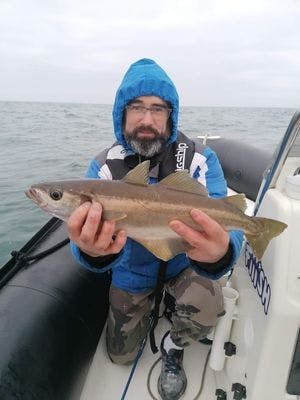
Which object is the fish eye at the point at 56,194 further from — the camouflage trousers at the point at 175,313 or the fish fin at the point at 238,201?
the camouflage trousers at the point at 175,313

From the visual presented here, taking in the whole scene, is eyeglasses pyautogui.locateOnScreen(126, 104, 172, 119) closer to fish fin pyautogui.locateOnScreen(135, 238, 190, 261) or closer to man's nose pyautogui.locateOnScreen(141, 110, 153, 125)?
man's nose pyautogui.locateOnScreen(141, 110, 153, 125)

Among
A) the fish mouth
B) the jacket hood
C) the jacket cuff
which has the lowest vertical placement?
the jacket cuff

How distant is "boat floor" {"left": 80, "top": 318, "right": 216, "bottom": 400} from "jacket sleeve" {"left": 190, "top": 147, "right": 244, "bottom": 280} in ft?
3.57

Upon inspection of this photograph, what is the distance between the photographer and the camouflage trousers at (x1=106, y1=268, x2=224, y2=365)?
2.79 meters

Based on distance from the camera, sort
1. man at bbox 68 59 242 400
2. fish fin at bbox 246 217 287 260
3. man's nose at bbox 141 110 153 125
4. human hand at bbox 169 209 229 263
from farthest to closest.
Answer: man's nose at bbox 141 110 153 125 < man at bbox 68 59 242 400 < human hand at bbox 169 209 229 263 < fish fin at bbox 246 217 287 260

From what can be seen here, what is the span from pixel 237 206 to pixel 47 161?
12.1m

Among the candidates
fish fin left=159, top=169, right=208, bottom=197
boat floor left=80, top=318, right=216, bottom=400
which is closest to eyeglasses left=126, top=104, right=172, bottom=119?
fish fin left=159, top=169, right=208, bottom=197

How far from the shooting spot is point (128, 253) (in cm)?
308

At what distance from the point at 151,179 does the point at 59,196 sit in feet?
3.71

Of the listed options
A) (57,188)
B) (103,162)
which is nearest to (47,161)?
(103,162)

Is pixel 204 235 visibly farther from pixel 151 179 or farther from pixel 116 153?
pixel 116 153

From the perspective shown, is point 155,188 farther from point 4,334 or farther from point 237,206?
point 4,334

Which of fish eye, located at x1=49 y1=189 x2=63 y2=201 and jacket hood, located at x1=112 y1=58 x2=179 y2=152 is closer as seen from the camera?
fish eye, located at x1=49 y1=189 x2=63 y2=201

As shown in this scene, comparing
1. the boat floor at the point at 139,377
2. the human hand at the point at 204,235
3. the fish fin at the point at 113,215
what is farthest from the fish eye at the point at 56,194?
the boat floor at the point at 139,377
